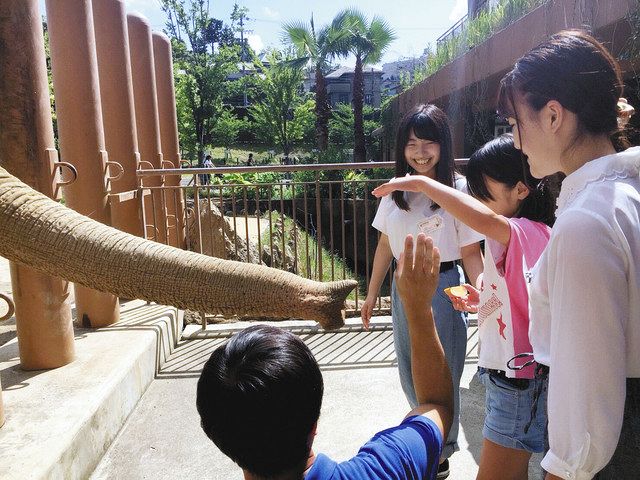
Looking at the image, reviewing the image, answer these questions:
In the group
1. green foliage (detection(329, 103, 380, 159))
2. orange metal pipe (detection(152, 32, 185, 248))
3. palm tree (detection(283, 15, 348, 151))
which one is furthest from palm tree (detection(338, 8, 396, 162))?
orange metal pipe (detection(152, 32, 185, 248))

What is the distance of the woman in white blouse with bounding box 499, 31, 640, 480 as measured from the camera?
1.04 metres

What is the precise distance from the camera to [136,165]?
206 inches

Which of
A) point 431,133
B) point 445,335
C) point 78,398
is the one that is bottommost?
point 78,398

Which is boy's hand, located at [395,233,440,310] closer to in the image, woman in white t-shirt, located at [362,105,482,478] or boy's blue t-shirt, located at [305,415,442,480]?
boy's blue t-shirt, located at [305,415,442,480]

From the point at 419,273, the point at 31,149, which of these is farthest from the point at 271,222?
the point at 419,273

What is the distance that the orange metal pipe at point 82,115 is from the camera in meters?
4.12

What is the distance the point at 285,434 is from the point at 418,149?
1809 millimetres

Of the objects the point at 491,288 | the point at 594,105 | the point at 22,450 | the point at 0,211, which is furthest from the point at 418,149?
the point at 22,450

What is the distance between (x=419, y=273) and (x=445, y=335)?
4.67 feet

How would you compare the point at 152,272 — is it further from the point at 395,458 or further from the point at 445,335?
the point at 445,335

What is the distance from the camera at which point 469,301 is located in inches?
89.6

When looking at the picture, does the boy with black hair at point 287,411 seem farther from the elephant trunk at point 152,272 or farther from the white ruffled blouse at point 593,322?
the elephant trunk at point 152,272

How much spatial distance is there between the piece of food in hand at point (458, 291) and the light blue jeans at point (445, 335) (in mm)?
126

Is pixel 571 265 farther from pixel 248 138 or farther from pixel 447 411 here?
pixel 248 138
